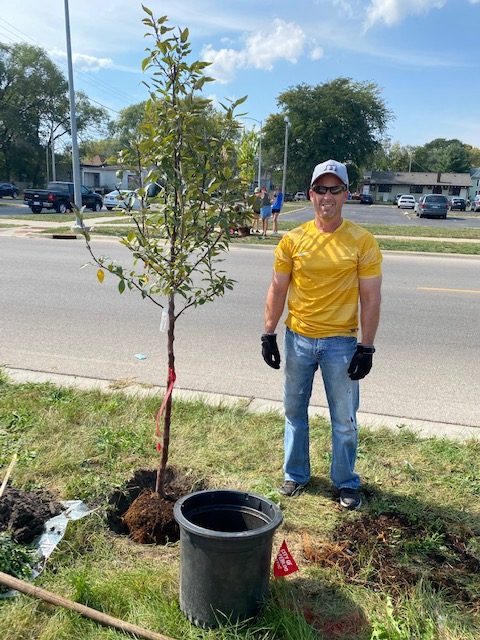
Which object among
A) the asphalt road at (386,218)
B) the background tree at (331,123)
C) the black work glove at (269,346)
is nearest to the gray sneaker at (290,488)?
the black work glove at (269,346)

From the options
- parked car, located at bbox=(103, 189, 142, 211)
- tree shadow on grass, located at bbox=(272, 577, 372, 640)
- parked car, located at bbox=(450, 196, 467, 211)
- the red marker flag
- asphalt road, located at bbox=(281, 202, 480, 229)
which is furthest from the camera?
parked car, located at bbox=(450, 196, 467, 211)

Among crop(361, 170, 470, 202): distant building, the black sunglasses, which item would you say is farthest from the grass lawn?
crop(361, 170, 470, 202): distant building

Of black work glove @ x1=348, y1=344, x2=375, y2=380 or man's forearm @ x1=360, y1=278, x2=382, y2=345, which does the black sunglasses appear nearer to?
man's forearm @ x1=360, y1=278, x2=382, y2=345

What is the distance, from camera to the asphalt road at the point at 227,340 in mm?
4973

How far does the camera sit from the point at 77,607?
2205mm

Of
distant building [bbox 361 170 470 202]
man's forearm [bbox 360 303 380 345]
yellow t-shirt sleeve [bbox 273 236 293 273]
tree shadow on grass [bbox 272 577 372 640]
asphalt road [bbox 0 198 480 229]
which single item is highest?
distant building [bbox 361 170 470 202]

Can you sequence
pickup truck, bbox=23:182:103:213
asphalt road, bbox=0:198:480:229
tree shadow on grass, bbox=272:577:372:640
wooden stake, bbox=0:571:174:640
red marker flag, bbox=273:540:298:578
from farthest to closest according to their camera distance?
asphalt road, bbox=0:198:480:229, pickup truck, bbox=23:182:103:213, red marker flag, bbox=273:540:298:578, tree shadow on grass, bbox=272:577:372:640, wooden stake, bbox=0:571:174:640

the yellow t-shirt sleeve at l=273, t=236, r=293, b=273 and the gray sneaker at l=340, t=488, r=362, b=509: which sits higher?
the yellow t-shirt sleeve at l=273, t=236, r=293, b=273

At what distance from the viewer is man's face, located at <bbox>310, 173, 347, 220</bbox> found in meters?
2.94

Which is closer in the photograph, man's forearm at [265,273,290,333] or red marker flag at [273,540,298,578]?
red marker flag at [273,540,298,578]

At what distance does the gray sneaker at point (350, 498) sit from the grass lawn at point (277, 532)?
5 cm

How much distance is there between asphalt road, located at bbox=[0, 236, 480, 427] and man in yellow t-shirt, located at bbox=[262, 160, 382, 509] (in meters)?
1.40

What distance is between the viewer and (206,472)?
344 centimetres

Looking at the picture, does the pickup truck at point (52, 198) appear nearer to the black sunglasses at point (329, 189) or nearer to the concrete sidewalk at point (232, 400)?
the concrete sidewalk at point (232, 400)
